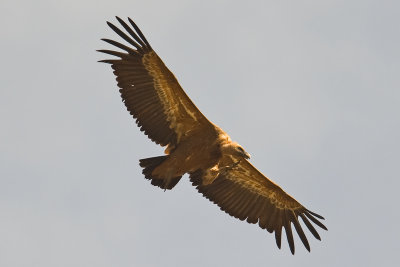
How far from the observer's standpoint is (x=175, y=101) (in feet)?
72.1

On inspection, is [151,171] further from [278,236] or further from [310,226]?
[310,226]

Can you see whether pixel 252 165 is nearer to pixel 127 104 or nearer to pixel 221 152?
pixel 221 152

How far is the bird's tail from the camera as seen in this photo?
858 inches

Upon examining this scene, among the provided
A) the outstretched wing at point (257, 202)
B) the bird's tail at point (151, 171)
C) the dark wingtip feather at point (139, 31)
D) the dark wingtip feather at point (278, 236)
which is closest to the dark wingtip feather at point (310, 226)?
the outstretched wing at point (257, 202)

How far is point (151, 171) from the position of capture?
21828 mm

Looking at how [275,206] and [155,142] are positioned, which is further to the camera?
[275,206]

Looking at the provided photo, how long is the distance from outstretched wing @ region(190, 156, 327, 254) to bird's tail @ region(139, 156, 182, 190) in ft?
6.05

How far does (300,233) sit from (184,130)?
164 inches

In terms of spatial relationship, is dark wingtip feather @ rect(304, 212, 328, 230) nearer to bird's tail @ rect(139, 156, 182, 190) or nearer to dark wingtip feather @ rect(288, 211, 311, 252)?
dark wingtip feather @ rect(288, 211, 311, 252)

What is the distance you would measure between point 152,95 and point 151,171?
1.73m

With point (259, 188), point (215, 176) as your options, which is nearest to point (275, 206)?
point (259, 188)

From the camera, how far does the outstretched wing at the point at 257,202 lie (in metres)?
23.8

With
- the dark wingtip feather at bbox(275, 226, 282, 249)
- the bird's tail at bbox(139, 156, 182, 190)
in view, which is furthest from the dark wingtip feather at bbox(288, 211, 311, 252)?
the bird's tail at bbox(139, 156, 182, 190)

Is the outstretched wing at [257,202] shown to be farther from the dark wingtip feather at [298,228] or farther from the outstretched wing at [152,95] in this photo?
the outstretched wing at [152,95]
